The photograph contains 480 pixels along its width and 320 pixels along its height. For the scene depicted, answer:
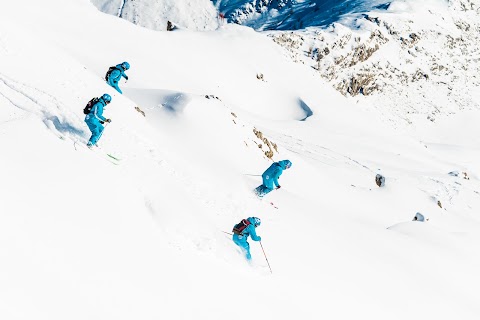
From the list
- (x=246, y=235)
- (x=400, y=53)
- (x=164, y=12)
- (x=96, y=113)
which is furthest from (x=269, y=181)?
(x=164, y=12)

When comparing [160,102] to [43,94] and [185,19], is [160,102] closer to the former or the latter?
[43,94]

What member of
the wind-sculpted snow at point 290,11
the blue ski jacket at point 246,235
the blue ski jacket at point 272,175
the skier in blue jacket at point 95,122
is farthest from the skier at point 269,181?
the wind-sculpted snow at point 290,11

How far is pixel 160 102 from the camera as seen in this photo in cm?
2089

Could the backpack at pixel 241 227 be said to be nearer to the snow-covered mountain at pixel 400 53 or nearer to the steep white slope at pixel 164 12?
the snow-covered mountain at pixel 400 53

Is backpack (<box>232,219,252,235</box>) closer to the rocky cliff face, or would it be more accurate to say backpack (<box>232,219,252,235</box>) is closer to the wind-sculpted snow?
the rocky cliff face

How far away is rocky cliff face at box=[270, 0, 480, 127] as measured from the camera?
6350cm

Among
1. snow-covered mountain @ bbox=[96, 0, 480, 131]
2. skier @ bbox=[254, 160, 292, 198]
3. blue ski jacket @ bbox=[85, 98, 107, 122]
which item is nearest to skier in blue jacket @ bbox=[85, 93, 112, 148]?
blue ski jacket @ bbox=[85, 98, 107, 122]

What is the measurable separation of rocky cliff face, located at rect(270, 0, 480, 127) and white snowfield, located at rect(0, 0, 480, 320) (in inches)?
1376

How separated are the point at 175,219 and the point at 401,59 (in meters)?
65.7

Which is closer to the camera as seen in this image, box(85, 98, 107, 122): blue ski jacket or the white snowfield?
the white snowfield

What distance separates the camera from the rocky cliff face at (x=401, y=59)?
208 ft

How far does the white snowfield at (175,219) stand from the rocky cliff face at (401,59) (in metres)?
35.0

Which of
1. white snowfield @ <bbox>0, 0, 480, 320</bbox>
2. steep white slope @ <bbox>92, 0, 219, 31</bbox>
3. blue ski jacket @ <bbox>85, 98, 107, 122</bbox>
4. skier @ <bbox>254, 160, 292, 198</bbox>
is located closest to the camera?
white snowfield @ <bbox>0, 0, 480, 320</bbox>

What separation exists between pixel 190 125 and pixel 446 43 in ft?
219
